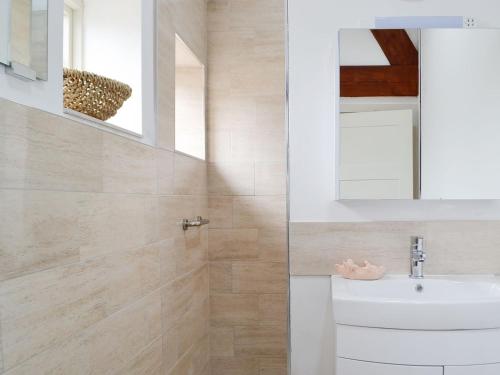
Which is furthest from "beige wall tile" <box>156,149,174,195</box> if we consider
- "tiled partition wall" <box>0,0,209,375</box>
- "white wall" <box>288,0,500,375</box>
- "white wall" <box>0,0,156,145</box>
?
"white wall" <box>288,0,500,375</box>

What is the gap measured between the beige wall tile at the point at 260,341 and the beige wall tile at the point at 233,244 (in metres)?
0.34

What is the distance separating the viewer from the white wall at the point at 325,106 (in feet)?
6.69

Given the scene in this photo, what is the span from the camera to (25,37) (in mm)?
820

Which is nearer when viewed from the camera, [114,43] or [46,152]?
[46,152]

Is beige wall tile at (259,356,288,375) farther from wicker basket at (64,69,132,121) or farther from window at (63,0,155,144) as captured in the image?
wicker basket at (64,69,132,121)

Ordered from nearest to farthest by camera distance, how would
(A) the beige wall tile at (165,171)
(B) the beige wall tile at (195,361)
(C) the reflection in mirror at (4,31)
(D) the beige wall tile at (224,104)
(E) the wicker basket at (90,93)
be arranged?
(C) the reflection in mirror at (4,31)
(E) the wicker basket at (90,93)
(A) the beige wall tile at (165,171)
(B) the beige wall tile at (195,361)
(D) the beige wall tile at (224,104)

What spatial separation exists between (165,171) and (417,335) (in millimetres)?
1035

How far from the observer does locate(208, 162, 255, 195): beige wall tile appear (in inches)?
84.0

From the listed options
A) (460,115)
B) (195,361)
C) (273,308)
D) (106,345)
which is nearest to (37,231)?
(106,345)

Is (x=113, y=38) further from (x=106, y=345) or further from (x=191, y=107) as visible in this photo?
(x=106, y=345)

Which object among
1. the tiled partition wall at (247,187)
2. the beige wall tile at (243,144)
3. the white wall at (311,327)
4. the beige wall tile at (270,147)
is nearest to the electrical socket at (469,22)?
the tiled partition wall at (247,187)

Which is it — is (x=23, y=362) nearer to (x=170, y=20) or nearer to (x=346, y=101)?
(x=170, y=20)

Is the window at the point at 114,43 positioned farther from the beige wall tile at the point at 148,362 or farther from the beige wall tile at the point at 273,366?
the beige wall tile at the point at 273,366

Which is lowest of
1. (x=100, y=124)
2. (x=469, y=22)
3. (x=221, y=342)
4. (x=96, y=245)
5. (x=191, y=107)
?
(x=221, y=342)
